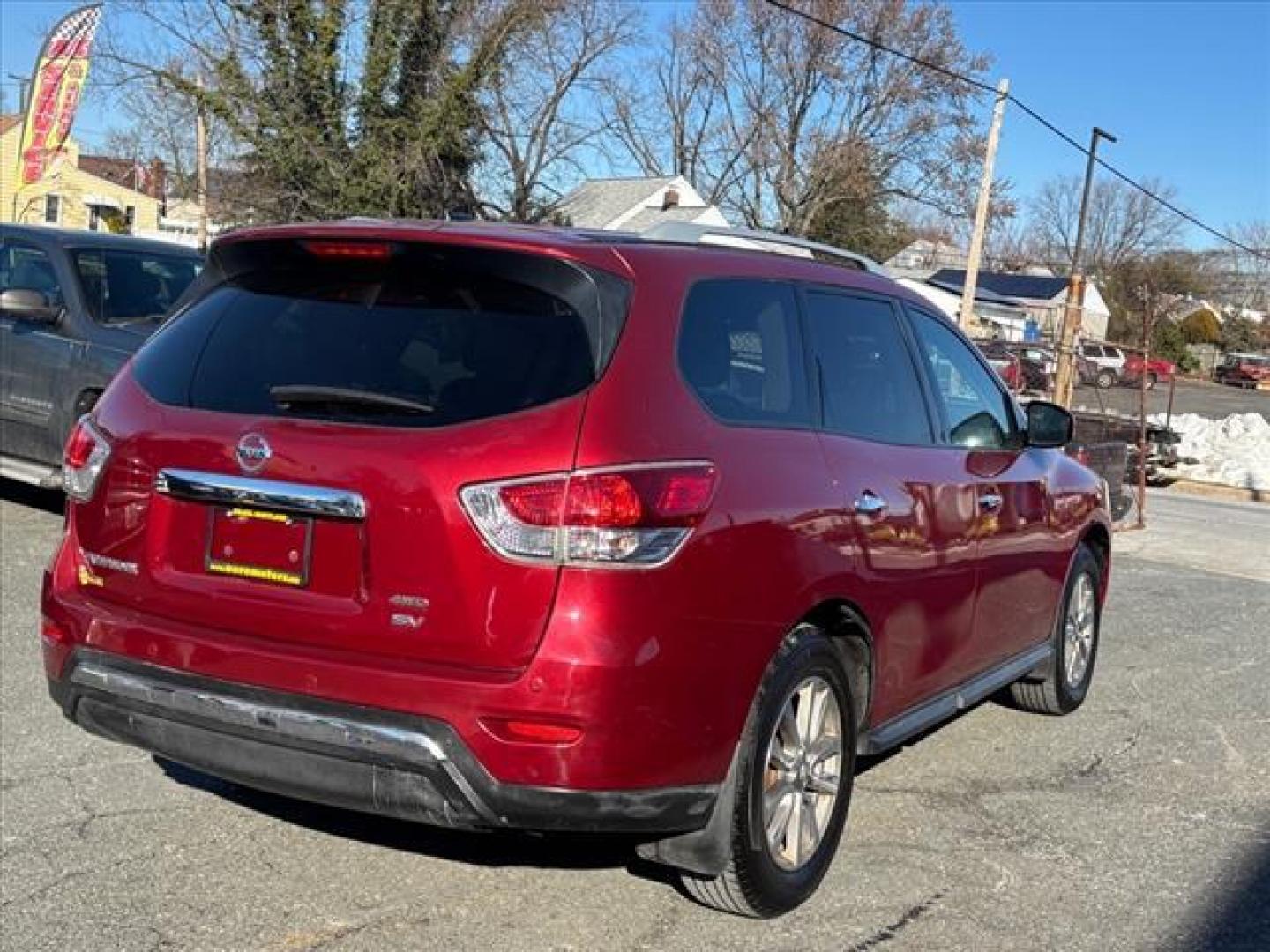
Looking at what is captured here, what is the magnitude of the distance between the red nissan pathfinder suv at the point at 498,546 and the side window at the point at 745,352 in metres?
0.01

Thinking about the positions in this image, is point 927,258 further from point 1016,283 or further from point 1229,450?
point 1229,450

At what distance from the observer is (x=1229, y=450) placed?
73.2ft

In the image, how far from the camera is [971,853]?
459cm

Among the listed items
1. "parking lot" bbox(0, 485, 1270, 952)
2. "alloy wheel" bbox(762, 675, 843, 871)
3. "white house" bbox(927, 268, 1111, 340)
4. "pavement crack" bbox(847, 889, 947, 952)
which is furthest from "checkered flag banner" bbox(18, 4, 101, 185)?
"white house" bbox(927, 268, 1111, 340)

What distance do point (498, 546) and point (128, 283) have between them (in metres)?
7.17

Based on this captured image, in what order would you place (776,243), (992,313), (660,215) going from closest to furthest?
1. (776,243)
2. (660,215)
3. (992,313)

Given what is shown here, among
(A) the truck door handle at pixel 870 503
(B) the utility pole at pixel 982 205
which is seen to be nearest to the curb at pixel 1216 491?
(B) the utility pole at pixel 982 205

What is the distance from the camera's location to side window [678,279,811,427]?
369 cm

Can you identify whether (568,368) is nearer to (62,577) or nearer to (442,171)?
(62,577)

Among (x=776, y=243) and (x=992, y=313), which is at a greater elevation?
(x=992, y=313)

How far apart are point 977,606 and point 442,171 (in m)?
27.7

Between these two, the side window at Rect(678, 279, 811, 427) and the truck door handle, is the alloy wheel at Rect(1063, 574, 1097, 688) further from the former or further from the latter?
the side window at Rect(678, 279, 811, 427)

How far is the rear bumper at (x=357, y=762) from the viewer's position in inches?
129

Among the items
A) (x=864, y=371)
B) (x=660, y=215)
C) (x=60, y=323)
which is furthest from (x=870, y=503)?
(x=660, y=215)
